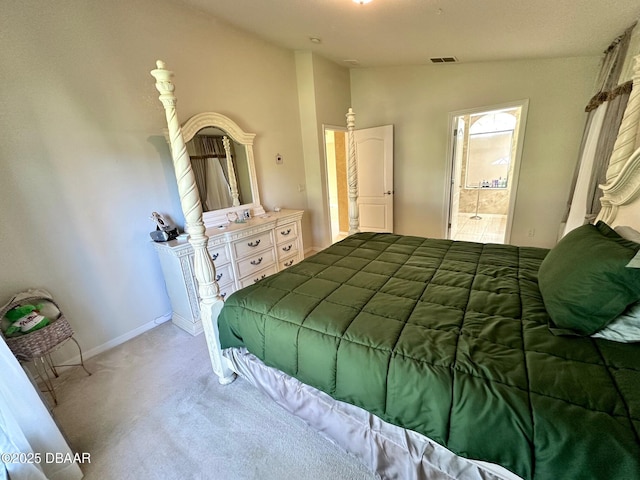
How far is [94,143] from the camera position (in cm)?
219

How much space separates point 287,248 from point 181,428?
6.94ft

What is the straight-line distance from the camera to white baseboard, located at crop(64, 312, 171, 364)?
7.35 feet

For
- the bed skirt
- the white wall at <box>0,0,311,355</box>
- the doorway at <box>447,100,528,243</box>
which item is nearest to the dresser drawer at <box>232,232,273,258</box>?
the white wall at <box>0,0,311,355</box>

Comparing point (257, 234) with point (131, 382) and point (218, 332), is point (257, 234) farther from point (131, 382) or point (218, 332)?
point (131, 382)

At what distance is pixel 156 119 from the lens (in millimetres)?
2504

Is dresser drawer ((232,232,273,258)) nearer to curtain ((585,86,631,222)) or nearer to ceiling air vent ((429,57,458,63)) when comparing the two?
ceiling air vent ((429,57,458,63))

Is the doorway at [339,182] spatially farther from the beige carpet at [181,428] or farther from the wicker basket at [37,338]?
the wicker basket at [37,338]

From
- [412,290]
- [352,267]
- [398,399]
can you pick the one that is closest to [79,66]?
[352,267]

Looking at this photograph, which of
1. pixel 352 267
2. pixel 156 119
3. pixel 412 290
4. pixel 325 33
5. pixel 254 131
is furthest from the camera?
pixel 254 131

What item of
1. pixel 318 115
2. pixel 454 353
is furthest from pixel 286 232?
pixel 454 353

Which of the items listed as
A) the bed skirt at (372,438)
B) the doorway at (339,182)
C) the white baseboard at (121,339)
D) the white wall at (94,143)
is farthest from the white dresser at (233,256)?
the doorway at (339,182)

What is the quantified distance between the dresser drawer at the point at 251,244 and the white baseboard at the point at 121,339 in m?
0.97

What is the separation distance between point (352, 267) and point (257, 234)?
1383 millimetres

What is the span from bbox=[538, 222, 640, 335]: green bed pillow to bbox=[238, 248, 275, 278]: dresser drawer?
2456 mm
